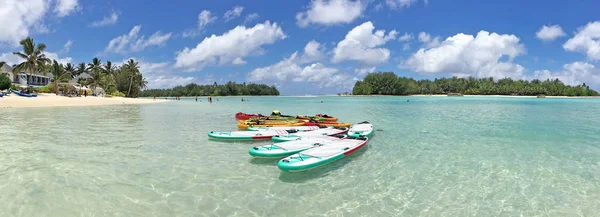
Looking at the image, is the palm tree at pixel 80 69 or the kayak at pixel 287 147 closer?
the kayak at pixel 287 147

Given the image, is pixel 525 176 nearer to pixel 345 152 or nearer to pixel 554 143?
pixel 345 152

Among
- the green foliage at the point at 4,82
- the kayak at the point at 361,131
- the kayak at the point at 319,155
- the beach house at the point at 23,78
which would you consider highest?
the beach house at the point at 23,78

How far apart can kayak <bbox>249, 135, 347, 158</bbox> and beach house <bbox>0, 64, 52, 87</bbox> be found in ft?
238

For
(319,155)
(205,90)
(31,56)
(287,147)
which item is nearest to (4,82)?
(31,56)

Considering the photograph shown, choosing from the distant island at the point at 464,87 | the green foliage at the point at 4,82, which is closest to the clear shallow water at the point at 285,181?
the green foliage at the point at 4,82

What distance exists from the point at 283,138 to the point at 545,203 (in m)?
9.72

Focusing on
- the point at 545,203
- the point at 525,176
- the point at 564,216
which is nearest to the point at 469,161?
the point at 525,176

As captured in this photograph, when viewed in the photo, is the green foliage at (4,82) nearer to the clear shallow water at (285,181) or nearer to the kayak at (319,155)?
the clear shallow water at (285,181)

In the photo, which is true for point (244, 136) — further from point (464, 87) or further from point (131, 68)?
point (464, 87)

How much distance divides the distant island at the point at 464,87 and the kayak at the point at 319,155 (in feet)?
512

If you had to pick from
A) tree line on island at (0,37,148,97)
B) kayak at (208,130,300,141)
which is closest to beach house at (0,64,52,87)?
tree line on island at (0,37,148,97)

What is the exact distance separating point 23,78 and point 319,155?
83.2 m

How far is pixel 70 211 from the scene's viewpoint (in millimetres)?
6426

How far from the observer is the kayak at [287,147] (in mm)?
10922
